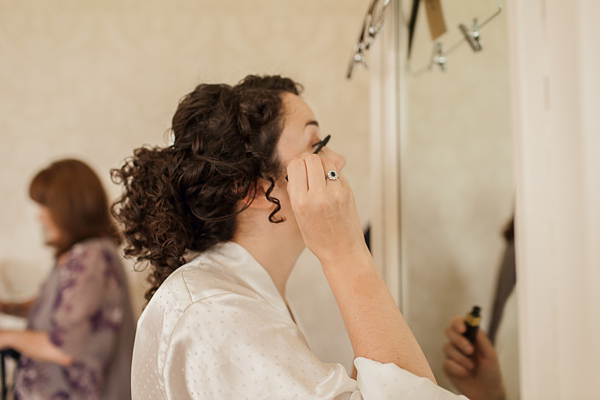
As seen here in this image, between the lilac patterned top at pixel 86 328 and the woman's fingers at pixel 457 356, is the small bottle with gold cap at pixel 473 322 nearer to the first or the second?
the woman's fingers at pixel 457 356

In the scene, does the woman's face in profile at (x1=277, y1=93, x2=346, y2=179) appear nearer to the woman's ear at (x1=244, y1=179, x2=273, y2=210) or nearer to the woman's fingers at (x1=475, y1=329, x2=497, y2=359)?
the woman's ear at (x1=244, y1=179, x2=273, y2=210)

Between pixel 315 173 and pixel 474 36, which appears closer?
pixel 315 173

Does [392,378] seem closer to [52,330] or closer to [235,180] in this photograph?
[235,180]

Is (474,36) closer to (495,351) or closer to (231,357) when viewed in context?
(495,351)

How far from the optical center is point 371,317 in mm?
610

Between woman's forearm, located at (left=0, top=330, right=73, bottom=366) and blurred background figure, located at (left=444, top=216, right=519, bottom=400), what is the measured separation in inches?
45.0

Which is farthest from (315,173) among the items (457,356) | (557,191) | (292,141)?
(457,356)

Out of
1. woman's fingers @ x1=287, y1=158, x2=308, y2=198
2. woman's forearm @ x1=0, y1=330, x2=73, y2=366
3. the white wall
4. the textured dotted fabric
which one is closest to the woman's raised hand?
woman's fingers @ x1=287, y1=158, x2=308, y2=198

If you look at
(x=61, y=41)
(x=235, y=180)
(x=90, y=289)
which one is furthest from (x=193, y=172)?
(x=61, y=41)

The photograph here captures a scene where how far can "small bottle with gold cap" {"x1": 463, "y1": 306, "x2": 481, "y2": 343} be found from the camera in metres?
0.86

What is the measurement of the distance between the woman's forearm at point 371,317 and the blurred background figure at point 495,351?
217 millimetres

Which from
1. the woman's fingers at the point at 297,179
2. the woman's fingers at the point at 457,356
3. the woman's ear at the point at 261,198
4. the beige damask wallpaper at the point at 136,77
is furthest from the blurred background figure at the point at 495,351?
the beige damask wallpaper at the point at 136,77

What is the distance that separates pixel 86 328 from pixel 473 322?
45.5 inches

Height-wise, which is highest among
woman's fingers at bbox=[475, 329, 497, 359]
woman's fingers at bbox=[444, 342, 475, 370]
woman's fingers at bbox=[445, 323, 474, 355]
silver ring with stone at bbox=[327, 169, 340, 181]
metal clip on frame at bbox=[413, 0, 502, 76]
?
metal clip on frame at bbox=[413, 0, 502, 76]
